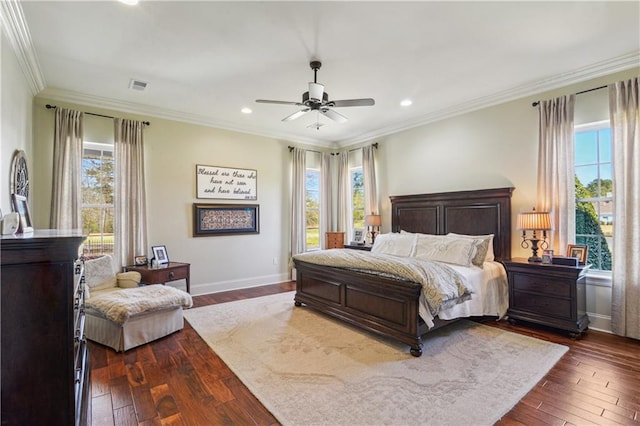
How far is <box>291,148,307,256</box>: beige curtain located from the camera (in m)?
6.62

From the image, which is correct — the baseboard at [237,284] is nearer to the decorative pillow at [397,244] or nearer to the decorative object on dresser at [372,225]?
the decorative object on dresser at [372,225]

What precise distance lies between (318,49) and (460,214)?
3.24m

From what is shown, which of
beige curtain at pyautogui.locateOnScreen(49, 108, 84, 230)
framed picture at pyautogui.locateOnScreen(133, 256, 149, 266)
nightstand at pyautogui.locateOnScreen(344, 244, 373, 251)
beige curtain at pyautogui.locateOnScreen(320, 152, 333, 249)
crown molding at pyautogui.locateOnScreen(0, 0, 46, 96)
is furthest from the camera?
beige curtain at pyautogui.locateOnScreen(320, 152, 333, 249)

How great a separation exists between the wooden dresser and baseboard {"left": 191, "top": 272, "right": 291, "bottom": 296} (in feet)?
13.2

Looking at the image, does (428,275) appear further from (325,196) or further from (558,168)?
(325,196)

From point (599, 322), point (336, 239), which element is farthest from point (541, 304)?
point (336, 239)

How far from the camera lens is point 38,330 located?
1.50 meters

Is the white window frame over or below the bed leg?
over

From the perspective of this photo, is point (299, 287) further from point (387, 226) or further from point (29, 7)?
point (29, 7)

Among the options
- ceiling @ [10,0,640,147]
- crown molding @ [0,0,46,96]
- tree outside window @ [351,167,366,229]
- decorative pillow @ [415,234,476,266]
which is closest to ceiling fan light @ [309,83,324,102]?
ceiling @ [10,0,640,147]

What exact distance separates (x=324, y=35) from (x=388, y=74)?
1190 millimetres

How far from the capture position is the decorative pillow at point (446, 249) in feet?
13.6

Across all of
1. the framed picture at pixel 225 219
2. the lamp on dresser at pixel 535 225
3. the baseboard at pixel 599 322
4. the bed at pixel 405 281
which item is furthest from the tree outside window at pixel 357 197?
the baseboard at pixel 599 322

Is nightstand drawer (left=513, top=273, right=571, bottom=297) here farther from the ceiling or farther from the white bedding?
the ceiling
